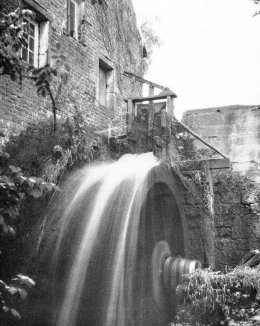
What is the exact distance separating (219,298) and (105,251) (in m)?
1.42

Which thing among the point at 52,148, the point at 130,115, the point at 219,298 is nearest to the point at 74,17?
the point at 130,115

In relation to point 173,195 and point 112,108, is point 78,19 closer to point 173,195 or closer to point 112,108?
point 112,108

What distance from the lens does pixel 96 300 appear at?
16.0 ft

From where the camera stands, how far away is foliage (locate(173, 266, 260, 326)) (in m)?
5.05

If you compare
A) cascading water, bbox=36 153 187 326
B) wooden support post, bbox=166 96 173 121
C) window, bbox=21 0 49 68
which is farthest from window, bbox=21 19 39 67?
cascading water, bbox=36 153 187 326

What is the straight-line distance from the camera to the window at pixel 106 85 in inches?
399

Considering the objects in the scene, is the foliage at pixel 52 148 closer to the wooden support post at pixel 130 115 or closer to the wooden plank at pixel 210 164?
the wooden support post at pixel 130 115

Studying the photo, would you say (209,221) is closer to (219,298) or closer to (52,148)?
(219,298)

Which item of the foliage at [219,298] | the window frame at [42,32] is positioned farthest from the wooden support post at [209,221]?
the window frame at [42,32]

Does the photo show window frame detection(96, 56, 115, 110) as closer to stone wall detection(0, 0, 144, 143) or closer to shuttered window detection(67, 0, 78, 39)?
stone wall detection(0, 0, 144, 143)

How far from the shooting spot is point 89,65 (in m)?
9.41

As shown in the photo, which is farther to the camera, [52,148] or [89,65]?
[89,65]

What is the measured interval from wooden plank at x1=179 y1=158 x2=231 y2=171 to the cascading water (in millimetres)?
1371

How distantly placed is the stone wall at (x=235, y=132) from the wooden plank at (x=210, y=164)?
1.76 metres
